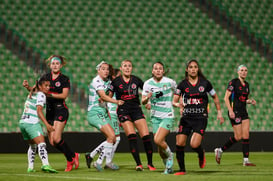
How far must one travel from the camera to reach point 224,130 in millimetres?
19922

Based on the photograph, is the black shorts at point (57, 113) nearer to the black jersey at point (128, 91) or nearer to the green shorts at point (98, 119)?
the green shorts at point (98, 119)

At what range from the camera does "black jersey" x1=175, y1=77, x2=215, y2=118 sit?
368 inches

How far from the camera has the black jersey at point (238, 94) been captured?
12.5 metres

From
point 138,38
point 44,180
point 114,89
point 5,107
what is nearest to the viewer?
point 44,180

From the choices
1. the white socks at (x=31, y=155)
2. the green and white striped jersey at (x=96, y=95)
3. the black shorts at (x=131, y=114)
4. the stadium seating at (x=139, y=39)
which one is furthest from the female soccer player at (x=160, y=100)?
the stadium seating at (x=139, y=39)

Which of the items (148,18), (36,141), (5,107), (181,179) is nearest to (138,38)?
(148,18)

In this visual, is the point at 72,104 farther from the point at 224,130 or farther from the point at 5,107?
the point at 224,130

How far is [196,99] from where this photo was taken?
9367mm

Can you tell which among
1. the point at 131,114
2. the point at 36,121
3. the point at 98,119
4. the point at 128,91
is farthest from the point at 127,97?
the point at 36,121

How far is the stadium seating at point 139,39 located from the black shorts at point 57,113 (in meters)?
10.1

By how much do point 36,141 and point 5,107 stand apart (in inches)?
408

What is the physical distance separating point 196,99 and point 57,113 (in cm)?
288

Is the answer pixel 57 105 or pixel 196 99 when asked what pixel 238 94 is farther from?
pixel 57 105

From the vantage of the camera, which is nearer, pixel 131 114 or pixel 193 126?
pixel 193 126
